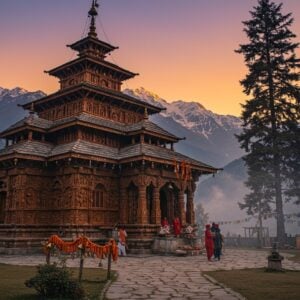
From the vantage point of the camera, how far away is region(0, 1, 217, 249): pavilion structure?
72.6 ft

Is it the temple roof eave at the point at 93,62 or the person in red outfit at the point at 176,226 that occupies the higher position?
the temple roof eave at the point at 93,62

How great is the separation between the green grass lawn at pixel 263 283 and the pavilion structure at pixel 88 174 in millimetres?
10591

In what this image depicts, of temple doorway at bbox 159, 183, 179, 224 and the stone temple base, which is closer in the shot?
the stone temple base

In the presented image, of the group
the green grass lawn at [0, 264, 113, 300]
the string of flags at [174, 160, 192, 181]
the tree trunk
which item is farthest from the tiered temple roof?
the green grass lawn at [0, 264, 113, 300]

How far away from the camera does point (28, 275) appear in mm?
11773

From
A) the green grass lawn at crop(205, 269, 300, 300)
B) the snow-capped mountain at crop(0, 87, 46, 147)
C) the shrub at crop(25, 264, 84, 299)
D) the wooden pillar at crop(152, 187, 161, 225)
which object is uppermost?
the snow-capped mountain at crop(0, 87, 46, 147)

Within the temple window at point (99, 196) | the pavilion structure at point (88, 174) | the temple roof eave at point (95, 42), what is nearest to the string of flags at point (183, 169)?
the pavilion structure at point (88, 174)

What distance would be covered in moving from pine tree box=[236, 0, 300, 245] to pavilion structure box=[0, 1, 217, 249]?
687cm

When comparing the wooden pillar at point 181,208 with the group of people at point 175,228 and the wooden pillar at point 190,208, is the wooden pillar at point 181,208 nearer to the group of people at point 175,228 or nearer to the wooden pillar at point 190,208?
the wooden pillar at point 190,208

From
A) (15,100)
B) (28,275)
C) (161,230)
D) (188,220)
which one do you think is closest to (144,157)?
(161,230)

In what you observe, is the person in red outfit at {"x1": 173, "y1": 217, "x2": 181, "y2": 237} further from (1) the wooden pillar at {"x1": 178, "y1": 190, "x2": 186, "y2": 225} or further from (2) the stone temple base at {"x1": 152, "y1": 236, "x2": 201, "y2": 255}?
(1) the wooden pillar at {"x1": 178, "y1": 190, "x2": 186, "y2": 225}

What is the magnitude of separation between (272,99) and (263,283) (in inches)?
915

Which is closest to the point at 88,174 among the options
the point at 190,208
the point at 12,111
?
the point at 190,208

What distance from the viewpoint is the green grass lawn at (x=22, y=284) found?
26.2ft
